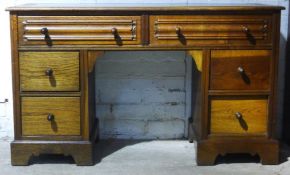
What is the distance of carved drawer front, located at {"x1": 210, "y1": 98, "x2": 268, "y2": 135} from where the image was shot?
2.84m

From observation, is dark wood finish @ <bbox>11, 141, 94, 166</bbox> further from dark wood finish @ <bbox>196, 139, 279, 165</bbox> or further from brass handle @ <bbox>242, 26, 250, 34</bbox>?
brass handle @ <bbox>242, 26, 250, 34</bbox>

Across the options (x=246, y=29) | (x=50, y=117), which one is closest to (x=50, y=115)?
(x=50, y=117)

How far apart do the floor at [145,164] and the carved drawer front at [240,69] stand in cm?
47

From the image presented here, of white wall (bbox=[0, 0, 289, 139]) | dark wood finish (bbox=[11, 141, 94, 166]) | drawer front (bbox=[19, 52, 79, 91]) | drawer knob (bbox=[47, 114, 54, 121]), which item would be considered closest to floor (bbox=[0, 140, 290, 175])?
dark wood finish (bbox=[11, 141, 94, 166])

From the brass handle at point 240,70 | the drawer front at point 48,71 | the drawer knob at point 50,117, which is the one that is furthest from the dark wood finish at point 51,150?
the brass handle at point 240,70

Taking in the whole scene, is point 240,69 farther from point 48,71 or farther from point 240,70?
point 48,71

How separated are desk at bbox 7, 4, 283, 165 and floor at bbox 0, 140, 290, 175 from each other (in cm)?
8

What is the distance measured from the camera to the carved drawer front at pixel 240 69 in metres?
2.79

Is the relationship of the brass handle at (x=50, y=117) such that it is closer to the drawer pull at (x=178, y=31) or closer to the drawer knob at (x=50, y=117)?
the drawer knob at (x=50, y=117)

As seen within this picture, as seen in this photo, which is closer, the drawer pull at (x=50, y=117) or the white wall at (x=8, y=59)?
the drawer pull at (x=50, y=117)

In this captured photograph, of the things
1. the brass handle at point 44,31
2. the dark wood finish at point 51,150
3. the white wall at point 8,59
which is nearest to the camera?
the brass handle at point 44,31

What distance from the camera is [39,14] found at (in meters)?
2.72

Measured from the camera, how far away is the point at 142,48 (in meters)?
2.76

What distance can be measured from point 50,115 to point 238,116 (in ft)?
3.53
